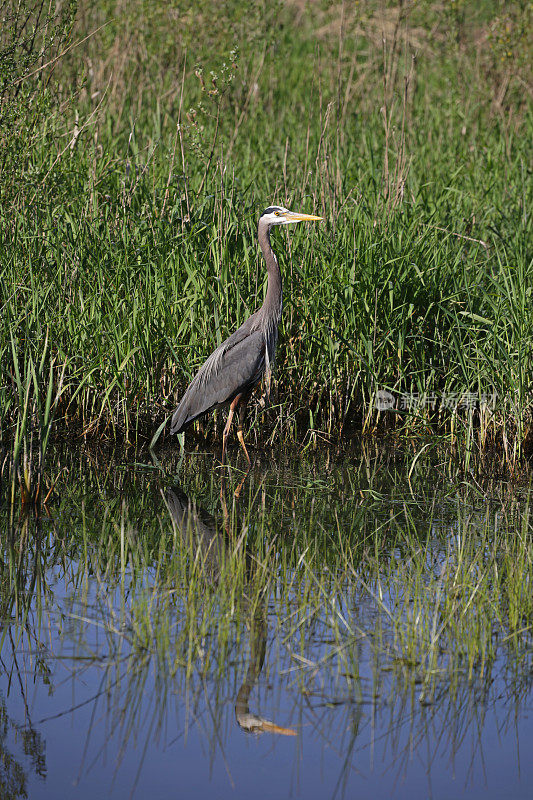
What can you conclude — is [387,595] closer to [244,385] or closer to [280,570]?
[280,570]

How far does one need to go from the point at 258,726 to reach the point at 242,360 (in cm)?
302

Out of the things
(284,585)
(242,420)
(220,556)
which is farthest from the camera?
(242,420)

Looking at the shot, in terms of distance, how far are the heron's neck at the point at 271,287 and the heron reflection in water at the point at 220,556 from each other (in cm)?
121

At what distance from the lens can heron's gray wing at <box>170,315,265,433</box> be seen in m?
5.69

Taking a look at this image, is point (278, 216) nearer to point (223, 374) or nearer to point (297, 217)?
point (297, 217)

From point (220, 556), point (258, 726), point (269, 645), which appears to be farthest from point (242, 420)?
point (258, 726)

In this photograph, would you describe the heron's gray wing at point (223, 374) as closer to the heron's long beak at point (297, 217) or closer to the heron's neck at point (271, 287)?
the heron's neck at point (271, 287)

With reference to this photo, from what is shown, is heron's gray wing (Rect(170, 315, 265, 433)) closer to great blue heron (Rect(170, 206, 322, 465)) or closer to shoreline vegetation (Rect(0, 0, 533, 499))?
great blue heron (Rect(170, 206, 322, 465))

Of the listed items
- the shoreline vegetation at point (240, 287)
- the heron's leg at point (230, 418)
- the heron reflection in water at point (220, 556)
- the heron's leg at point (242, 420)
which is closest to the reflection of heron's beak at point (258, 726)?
the heron reflection in water at point (220, 556)

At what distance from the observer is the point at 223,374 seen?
5.71 m

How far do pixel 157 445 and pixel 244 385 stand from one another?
2.26 ft

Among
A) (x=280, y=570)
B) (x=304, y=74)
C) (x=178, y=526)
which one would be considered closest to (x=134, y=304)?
(x=178, y=526)

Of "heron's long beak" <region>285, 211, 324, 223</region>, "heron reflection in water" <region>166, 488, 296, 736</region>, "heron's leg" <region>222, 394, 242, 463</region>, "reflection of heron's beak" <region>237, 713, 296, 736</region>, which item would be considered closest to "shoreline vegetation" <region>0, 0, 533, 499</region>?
"heron's leg" <region>222, 394, 242, 463</region>

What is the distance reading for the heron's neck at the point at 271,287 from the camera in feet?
19.0
